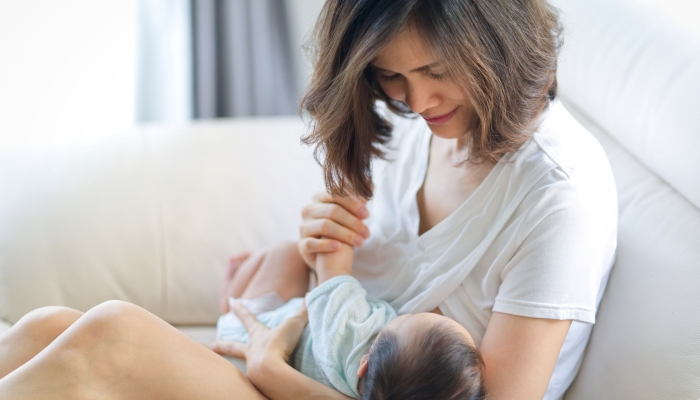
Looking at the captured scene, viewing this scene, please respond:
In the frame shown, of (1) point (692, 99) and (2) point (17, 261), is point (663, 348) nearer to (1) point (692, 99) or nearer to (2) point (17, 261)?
(1) point (692, 99)

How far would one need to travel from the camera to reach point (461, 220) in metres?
1.24

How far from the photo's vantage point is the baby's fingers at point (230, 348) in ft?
4.50

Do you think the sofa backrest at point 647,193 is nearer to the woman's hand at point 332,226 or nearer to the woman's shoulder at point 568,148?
the woman's shoulder at point 568,148

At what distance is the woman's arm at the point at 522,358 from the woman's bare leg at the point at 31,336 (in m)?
0.89

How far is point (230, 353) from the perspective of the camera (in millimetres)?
1391

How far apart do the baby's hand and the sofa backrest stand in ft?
1.75

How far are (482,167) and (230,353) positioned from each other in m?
0.68

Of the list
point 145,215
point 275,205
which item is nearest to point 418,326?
point 275,205

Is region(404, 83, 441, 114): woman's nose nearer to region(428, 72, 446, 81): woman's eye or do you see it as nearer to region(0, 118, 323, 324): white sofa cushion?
region(428, 72, 446, 81): woman's eye

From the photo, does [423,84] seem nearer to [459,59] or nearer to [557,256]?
[459,59]

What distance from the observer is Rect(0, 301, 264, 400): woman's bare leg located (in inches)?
42.1

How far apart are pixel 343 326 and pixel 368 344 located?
0.06 metres

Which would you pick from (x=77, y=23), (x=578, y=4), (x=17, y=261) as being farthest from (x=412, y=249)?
(x=77, y=23)

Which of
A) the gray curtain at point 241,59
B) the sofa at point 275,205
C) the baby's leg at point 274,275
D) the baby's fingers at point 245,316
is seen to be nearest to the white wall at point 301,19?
the gray curtain at point 241,59
